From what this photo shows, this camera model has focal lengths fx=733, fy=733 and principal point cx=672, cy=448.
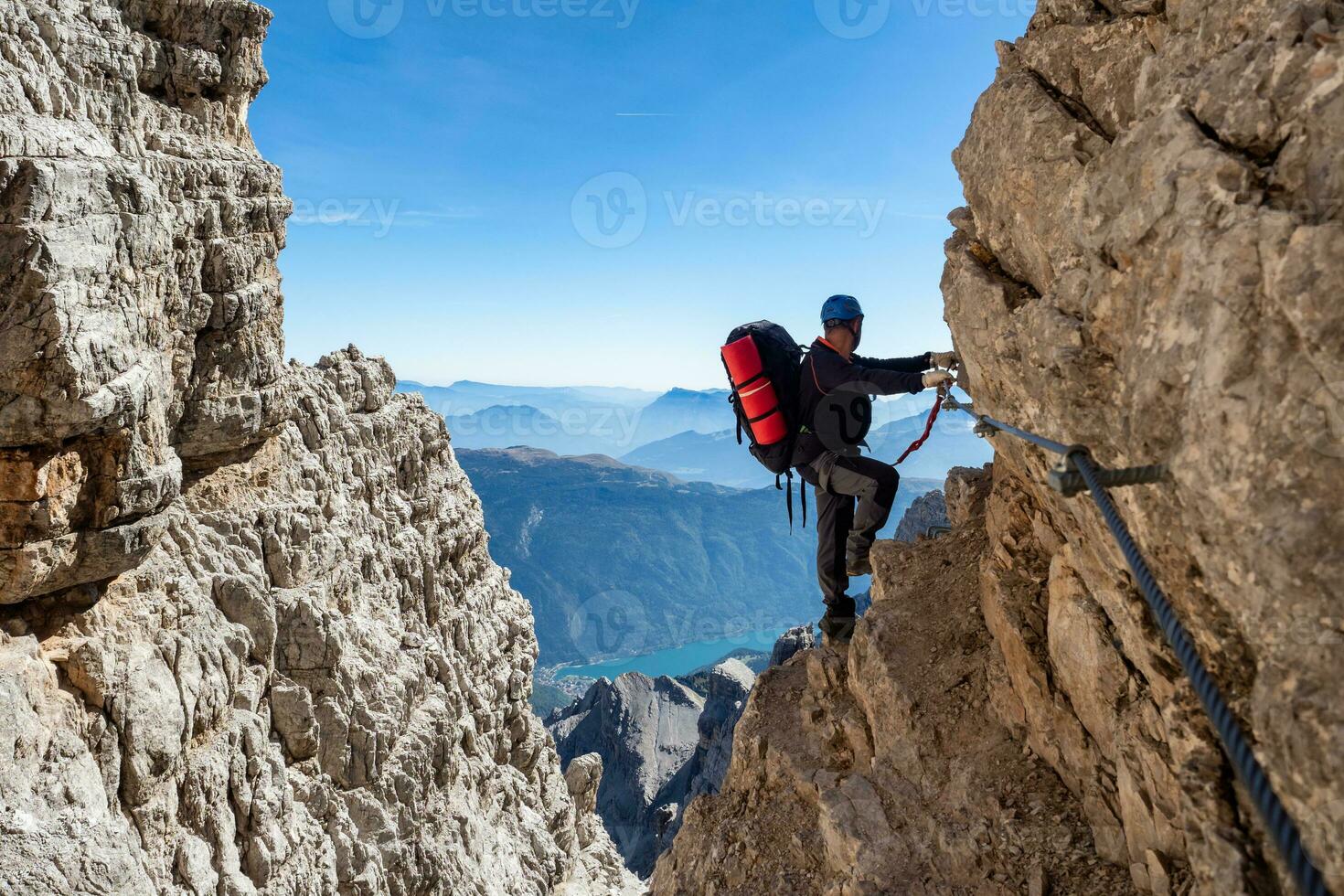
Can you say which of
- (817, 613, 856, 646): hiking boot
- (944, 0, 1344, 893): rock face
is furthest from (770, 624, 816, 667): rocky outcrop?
(944, 0, 1344, 893): rock face

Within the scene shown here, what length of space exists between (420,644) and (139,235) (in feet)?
54.9

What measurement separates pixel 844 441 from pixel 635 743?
83.1 m

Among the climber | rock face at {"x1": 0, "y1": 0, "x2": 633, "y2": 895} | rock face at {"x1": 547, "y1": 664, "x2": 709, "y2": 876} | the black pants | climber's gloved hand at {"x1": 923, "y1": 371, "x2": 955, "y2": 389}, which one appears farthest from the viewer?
rock face at {"x1": 547, "y1": 664, "x2": 709, "y2": 876}

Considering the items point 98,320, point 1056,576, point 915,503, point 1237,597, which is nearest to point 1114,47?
point 1056,576

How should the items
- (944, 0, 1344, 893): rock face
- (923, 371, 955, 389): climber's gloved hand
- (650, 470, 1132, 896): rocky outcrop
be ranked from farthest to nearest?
(923, 371, 955, 389): climber's gloved hand
(650, 470, 1132, 896): rocky outcrop
(944, 0, 1344, 893): rock face

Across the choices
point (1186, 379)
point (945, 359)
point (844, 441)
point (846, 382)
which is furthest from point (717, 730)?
point (1186, 379)

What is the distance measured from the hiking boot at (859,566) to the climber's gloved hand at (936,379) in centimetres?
299

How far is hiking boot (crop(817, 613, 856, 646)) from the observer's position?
1007 cm

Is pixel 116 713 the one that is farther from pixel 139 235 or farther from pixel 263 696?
pixel 139 235

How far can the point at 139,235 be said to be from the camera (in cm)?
1455

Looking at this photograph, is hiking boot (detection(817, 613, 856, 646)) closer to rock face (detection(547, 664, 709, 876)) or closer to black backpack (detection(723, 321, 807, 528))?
black backpack (detection(723, 321, 807, 528))

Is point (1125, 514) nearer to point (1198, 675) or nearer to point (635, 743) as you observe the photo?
point (1198, 675)

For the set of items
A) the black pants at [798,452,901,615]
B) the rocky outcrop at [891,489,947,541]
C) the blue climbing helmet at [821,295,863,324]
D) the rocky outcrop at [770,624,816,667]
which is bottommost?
the rocky outcrop at [770,624,816,667]

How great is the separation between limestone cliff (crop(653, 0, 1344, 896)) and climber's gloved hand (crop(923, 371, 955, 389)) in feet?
3.62
